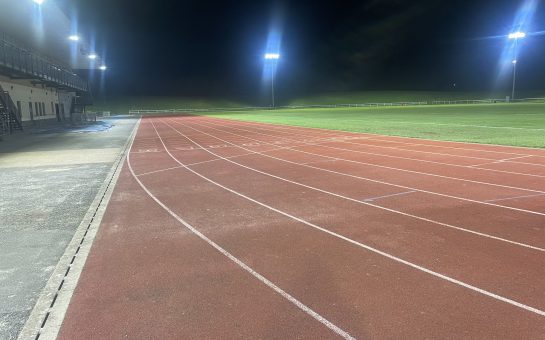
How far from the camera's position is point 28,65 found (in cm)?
2658

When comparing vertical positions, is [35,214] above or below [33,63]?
below

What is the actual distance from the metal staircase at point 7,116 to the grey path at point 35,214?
10.7 meters

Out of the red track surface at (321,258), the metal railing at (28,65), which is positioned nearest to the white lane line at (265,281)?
the red track surface at (321,258)

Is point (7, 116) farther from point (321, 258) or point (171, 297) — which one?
point (321, 258)

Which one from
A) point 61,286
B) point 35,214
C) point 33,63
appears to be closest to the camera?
point 61,286

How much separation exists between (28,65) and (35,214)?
23.7 meters

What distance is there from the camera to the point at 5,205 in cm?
799

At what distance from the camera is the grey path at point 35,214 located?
4195 mm

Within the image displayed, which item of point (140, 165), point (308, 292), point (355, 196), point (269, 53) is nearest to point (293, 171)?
point (355, 196)

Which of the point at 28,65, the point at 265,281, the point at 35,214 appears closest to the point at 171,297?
the point at 265,281

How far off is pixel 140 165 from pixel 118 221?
623cm

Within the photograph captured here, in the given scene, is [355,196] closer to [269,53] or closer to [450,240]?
[450,240]

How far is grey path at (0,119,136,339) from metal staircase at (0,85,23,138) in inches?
422

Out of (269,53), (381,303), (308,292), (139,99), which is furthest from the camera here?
(139,99)
